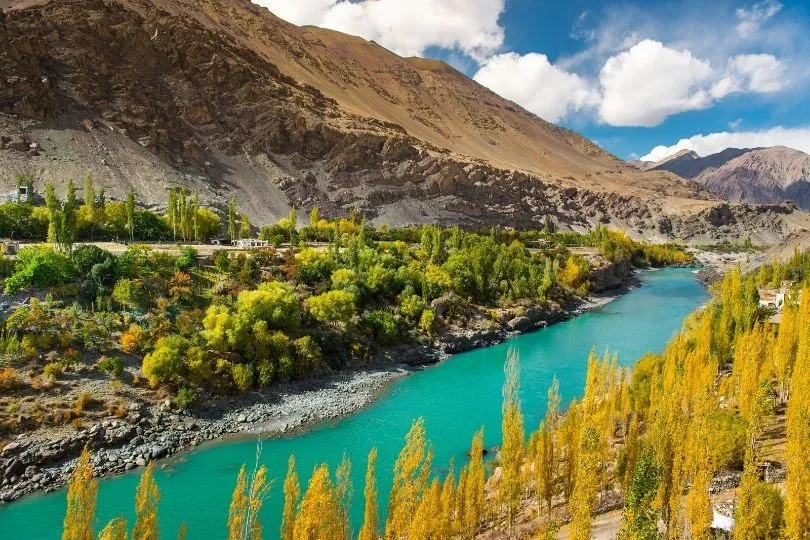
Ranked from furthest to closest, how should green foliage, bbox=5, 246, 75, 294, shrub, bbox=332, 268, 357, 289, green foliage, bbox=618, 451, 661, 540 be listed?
shrub, bbox=332, 268, 357, 289
green foliage, bbox=5, 246, 75, 294
green foliage, bbox=618, 451, 661, 540

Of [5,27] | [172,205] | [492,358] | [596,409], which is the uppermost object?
[5,27]

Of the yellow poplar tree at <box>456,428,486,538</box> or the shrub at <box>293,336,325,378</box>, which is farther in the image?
the shrub at <box>293,336,325,378</box>

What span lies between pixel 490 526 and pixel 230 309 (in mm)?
24041

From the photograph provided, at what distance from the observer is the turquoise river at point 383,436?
20.8 meters

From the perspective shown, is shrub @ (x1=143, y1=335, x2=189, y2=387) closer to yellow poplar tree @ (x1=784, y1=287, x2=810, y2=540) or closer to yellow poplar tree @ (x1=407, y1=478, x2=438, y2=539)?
yellow poplar tree @ (x1=407, y1=478, x2=438, y2=539)

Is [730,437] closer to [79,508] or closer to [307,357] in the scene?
[79,508]

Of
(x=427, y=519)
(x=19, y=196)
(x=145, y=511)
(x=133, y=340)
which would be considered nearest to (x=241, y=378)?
(x=133, y=340)

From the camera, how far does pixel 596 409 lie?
20297 mm

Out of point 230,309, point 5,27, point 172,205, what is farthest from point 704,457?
point 5,27

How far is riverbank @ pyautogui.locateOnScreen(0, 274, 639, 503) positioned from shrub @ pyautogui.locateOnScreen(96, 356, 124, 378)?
2615 mm

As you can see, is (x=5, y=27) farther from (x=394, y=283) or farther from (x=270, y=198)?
(x=394, y=283)

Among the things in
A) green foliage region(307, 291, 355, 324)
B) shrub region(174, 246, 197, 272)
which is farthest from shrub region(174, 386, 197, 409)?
shrub region(174, 246, 197, 272)

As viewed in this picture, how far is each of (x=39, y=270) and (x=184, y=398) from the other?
14401 mm

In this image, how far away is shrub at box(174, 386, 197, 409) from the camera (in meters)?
29.0
